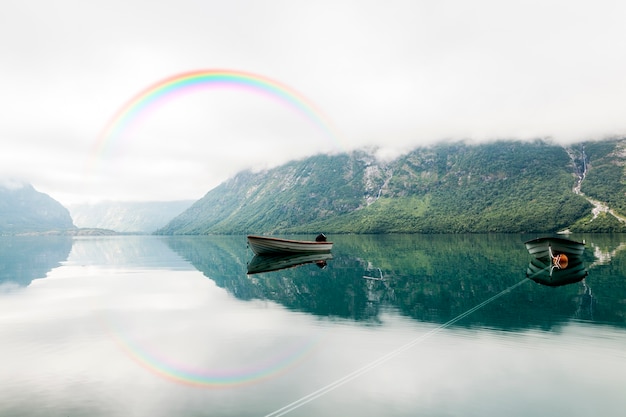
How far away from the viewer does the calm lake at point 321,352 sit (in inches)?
568

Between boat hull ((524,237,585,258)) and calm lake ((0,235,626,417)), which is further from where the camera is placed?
boat hull ((524,237,585,258))

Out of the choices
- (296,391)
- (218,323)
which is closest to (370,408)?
(296,391)

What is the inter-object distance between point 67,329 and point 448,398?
2575 cm

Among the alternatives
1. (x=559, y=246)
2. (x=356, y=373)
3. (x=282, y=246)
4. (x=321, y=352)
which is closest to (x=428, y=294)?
(x=321, y=352)

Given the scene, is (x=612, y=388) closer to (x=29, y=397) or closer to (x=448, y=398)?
(x=448, y=398)

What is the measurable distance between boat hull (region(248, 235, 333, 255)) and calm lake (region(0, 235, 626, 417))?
41479 mm

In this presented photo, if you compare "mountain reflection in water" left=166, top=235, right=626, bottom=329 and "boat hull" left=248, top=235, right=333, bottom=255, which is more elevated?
"boat hull" left=248, top=235, right=333, bottom=255

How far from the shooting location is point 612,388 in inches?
607

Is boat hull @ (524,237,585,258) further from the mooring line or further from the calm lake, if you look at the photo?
the mooring line

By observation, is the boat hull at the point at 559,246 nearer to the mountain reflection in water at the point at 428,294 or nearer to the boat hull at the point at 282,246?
the mountain reflection in water at the point at 428,294

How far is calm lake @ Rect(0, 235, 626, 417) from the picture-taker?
47.3 ft

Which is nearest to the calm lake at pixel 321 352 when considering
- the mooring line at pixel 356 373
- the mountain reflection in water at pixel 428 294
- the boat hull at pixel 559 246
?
the mooring line at pixel 356 373

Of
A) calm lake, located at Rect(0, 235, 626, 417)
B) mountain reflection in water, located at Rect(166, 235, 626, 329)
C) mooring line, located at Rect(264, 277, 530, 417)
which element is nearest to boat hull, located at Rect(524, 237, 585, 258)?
mountain reflection in water, located at Rect(166, 235, 626, 329)

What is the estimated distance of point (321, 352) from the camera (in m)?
20.4
